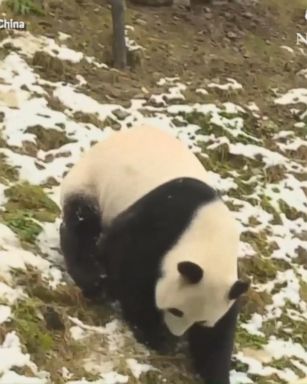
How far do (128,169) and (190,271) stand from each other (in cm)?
101

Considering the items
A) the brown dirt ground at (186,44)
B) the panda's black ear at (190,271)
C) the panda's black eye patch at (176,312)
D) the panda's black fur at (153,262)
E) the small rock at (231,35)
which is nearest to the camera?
the panda's black ear at (190,271)

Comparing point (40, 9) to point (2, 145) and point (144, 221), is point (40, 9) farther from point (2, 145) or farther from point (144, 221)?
point (144, 221)

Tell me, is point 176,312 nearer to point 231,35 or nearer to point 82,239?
point 82,239

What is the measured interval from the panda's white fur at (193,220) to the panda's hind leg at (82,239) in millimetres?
66

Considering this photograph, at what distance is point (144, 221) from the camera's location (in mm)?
4656

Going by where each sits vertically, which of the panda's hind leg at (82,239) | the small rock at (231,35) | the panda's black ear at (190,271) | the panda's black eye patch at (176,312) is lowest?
the small rock at (231,35)

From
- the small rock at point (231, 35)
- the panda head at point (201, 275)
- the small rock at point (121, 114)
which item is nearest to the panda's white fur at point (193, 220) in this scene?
the panda head at point (201, 275)

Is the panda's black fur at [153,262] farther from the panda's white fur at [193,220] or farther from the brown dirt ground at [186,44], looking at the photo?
the brown dirt ground at [186,44]

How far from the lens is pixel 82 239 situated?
16.8 feet

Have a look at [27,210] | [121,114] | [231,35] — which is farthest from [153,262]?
[231,35]

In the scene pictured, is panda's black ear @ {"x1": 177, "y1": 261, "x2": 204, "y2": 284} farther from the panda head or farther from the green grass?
the green grass

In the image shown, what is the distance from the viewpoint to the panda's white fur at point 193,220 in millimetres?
4328

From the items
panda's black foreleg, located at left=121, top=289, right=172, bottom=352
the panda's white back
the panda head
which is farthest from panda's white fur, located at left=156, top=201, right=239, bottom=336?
the panda's white back

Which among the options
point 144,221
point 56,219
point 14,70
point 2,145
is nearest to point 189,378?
point 144,221
